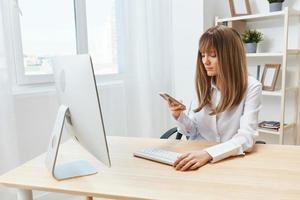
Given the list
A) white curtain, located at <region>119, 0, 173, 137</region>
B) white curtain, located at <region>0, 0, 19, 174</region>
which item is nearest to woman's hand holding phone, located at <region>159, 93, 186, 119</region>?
white curtain, located at <region>0, 0, 19, 174</region>

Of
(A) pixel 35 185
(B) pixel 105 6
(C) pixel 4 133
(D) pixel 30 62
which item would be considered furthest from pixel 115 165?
(B) pixel 105 6

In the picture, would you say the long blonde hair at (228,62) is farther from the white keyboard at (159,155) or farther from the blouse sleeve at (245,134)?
the white keyboard at (159,155)

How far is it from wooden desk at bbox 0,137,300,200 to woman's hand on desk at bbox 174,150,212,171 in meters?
0.02

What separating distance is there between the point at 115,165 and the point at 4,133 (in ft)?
2.97

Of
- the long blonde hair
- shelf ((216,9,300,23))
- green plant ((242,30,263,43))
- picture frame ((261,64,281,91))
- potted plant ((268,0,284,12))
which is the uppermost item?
potted plant ((268,0,284,12))

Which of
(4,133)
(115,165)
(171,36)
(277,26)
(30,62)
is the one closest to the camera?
(115,165)

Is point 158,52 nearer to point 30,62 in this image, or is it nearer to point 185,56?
point 185,56

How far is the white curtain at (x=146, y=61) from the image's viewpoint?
252 cm

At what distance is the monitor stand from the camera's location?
106cm

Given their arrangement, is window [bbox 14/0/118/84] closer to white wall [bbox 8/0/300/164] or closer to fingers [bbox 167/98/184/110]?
white wall [bbox 8/0/300/164]

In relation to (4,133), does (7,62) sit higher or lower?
higher

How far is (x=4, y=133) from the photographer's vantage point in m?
1.74

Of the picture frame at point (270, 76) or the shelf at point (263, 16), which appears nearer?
the shelf at point (263, 16)

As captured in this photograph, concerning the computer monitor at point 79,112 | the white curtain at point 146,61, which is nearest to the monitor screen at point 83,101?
the computer monitor at point 79,112
